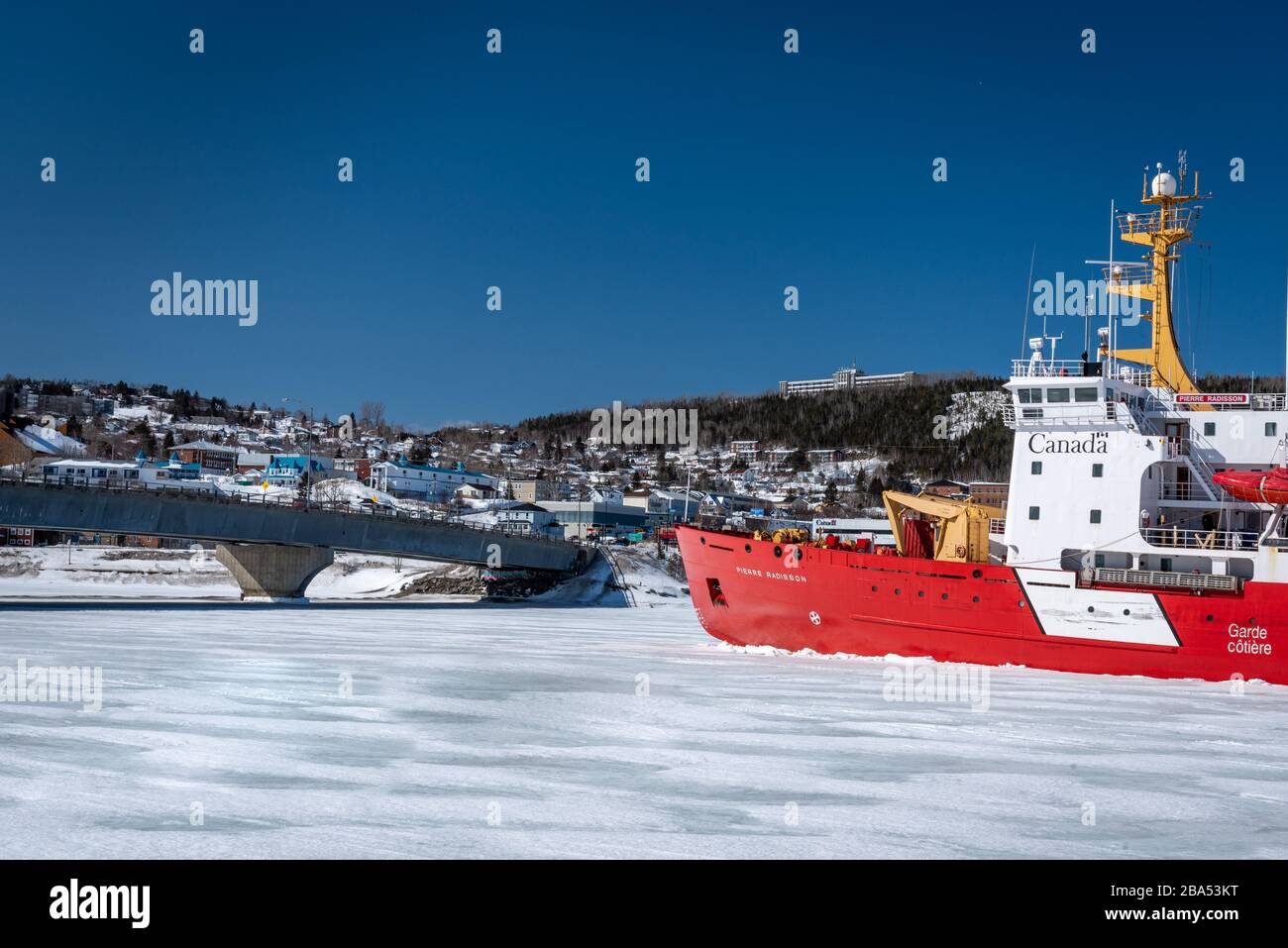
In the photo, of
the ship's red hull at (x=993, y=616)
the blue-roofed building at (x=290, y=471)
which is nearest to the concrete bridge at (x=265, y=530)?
the ship's red hull at (x=993, y=616)

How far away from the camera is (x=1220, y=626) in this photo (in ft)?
79.2

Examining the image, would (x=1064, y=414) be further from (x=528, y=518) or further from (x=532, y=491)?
(x=532, y=491)

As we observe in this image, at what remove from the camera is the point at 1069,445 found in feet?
89.0

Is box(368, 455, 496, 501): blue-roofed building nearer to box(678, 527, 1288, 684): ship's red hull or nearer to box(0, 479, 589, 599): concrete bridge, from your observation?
box(0, 479, 589, 599): concrete bridge

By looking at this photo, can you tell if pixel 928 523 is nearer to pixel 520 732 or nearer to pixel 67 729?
pixel 520 732

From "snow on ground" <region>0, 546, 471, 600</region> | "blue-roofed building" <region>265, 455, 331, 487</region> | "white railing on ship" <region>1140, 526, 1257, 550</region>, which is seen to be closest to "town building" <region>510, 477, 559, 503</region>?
"blue-roofed building" <region>265, 455, 331, 487</region>

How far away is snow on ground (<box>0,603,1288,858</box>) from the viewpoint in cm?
934

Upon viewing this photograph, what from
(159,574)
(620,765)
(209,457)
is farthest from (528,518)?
(620,765)

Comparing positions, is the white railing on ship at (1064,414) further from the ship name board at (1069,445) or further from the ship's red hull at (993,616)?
the ship's red hull at (993,616)

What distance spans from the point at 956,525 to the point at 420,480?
121 m

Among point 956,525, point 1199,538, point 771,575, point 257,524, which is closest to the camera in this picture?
point 1199,538

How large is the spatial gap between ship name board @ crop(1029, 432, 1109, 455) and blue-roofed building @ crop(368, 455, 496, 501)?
361 feet

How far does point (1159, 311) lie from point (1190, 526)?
286 inches
